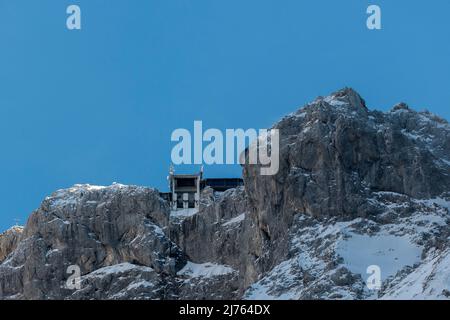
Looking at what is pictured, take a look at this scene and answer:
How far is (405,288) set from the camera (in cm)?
18638
